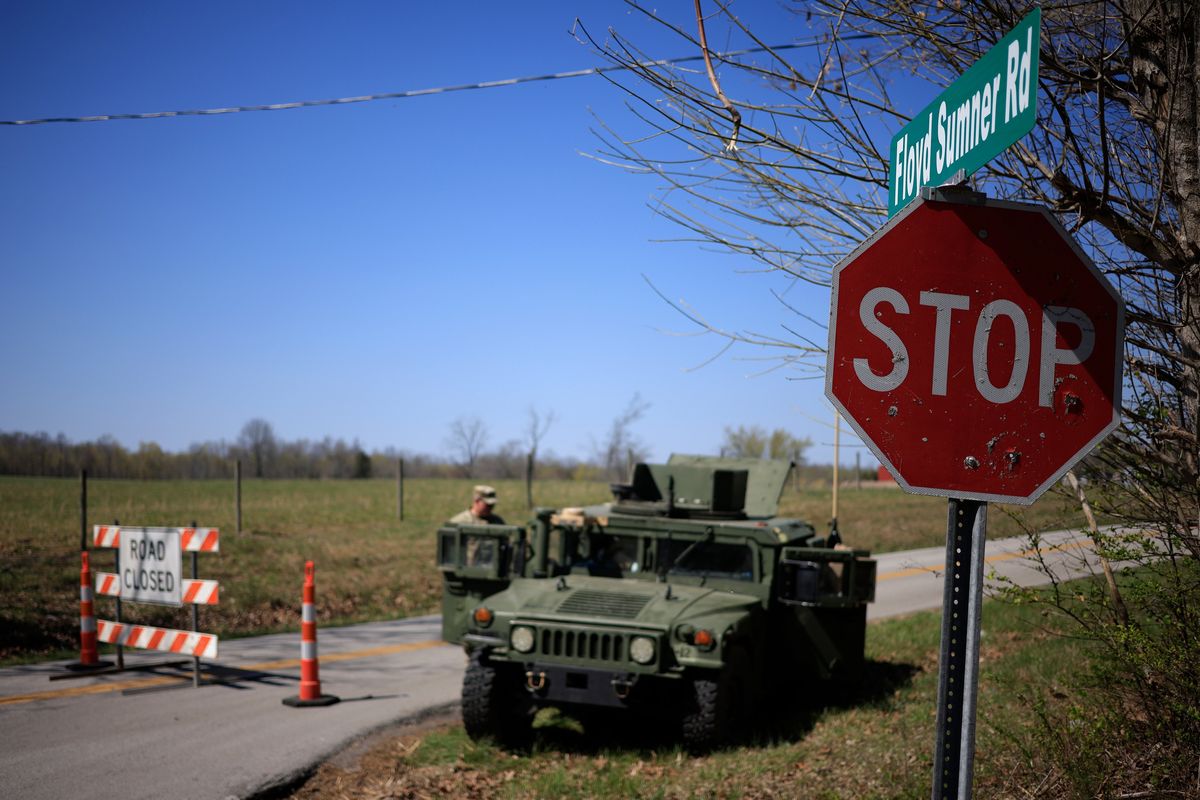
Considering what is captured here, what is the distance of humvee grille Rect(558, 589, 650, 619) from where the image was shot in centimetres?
710

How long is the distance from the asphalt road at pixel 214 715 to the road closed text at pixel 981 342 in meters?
2.19

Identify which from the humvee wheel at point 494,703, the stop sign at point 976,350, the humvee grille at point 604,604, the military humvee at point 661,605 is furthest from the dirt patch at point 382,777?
the stop sign at point 976,350

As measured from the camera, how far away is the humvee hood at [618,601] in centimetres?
703

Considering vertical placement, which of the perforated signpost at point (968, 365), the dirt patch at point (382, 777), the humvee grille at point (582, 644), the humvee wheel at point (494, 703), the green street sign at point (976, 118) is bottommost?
the dirt patch at point (382, 777)

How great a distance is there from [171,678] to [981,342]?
8843 millimetres

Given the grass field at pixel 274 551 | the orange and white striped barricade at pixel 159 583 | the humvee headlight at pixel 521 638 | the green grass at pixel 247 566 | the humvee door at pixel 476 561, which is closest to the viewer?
the humvee headlight at pixel 521 638

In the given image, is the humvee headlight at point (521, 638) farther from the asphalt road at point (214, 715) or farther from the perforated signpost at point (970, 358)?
the perforated signpost at point (970, 358)

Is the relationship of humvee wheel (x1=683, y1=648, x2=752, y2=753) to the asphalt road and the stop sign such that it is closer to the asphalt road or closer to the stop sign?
the asphalt road

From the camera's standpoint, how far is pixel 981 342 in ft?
9.30

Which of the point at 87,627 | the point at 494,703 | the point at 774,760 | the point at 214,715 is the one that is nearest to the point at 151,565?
the point at 87,627

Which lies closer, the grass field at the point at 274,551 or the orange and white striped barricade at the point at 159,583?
the orange and white striped barricade at the point at 159,583

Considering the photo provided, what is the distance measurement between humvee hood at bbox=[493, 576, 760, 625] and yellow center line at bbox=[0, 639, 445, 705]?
3736mm

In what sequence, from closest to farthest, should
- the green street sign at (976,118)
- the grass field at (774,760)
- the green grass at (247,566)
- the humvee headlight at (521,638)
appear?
the green street sign at (976,118)
the grass field at (774,760)
the humvee headlight at (521,638)
the green grass at (247,566)

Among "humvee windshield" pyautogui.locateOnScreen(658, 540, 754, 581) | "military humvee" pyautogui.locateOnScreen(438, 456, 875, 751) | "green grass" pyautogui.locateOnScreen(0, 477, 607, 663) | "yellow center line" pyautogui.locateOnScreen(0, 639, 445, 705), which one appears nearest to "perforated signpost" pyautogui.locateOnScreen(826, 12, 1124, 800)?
"military humvee" pyautogui.locateOnScreen(438, 456, 875, 751)
